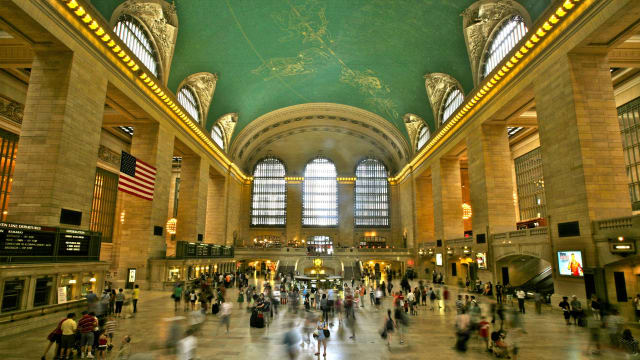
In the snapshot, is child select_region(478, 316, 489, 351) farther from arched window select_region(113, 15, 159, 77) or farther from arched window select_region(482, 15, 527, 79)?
arched window select_region(113, 15, 159, 77)

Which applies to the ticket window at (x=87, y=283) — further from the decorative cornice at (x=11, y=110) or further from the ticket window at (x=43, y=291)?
the decorative cornice at (x=11, y=110)

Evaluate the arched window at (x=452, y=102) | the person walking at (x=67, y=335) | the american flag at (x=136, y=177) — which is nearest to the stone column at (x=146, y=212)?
the american flag at (x=136, y=177)

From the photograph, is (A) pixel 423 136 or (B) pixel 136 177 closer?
(B) pixel 136 177

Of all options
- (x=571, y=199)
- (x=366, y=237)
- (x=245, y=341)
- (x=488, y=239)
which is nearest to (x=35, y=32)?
(x=245, y=341)

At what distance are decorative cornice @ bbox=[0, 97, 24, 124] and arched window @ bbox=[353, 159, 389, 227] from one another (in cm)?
3437

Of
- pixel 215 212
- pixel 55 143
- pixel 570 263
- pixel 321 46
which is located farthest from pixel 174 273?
pixel 570 263

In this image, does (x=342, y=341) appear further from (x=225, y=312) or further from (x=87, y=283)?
(x=87, y=283)

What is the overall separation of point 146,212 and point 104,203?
1065 centimetres

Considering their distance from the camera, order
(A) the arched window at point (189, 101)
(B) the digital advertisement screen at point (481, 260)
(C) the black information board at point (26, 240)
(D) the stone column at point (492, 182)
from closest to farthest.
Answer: (C) the black information board at point (26, 240), (B) the digital advertisement screen at point (481, 260), (D) the stone column at point (492, 182), (A) the arched window at point (189, 101)

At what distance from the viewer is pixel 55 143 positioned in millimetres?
13070

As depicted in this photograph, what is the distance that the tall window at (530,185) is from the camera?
91.9ft

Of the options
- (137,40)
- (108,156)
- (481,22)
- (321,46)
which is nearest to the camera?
(137,40)

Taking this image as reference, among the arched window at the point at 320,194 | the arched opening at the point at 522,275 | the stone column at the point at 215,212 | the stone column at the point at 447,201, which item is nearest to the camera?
the arched opening at the point at 522,275

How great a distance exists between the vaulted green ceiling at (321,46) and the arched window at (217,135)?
2.09m
